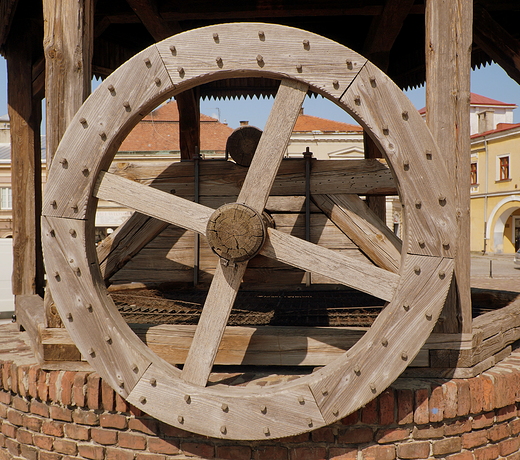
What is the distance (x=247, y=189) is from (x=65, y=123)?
1037 millimetres

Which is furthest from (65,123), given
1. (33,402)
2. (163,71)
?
(33,402)

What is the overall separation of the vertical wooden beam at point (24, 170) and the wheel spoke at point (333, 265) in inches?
113

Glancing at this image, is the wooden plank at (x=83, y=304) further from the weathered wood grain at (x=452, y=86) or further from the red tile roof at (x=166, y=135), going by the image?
the red tile roof at (x=166, y=135)

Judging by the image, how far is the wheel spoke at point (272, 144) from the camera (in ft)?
7.59

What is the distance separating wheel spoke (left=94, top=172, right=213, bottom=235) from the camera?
7.81ft

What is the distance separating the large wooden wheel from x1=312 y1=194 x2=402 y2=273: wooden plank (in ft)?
2.52

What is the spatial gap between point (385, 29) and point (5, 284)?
5943mm

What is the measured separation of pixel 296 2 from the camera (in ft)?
13.4

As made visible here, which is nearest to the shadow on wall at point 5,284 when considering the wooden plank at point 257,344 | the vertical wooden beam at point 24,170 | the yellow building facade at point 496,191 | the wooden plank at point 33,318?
the vertical wooden beam at point 24,170

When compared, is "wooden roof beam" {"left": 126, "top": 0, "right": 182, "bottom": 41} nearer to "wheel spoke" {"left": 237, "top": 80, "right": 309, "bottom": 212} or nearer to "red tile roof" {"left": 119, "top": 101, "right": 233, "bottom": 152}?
"wheel spoke" {"left": 237, "top": 80, "right": 309, "bottom": 212}

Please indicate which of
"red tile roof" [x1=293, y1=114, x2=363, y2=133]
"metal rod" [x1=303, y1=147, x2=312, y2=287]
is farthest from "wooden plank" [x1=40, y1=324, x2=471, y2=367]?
"red tile roof" [x1=293, y1=114, x2=363, y2=133]

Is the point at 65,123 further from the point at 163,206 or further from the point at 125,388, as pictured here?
the point at 125,388

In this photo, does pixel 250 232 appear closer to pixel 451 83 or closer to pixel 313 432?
pixel 313 432

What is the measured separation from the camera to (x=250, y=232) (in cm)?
229
